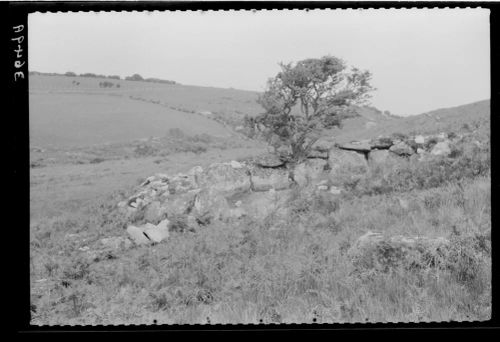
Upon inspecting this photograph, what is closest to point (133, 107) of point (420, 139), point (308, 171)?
point (308, 171)

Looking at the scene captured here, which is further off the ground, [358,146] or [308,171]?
[358,146]

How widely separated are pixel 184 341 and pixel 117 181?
2.24 metres

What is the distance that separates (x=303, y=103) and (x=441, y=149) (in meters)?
2.11

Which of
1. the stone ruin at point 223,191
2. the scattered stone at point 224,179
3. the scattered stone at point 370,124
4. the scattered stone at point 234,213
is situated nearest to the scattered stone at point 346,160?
the stone ruin at point 223,191

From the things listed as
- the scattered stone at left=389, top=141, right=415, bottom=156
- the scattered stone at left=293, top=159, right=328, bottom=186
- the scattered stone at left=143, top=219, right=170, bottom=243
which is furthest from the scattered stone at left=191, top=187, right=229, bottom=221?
the scattered stone at left=389, top=141, right=415, bottom=156

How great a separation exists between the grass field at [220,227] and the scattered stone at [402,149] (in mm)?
177

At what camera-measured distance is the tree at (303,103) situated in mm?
5594

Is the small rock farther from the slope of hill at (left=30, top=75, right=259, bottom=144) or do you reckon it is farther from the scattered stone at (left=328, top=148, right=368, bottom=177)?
the scattered stone at (left=328, top=148, right=368, bottom=177)

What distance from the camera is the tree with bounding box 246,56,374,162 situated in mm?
5594

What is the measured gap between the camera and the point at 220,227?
5617mm

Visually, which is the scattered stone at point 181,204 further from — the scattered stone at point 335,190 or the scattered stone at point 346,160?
the scattered stone at point 346,160

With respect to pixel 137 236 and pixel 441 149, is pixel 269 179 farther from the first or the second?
pixel 441 149

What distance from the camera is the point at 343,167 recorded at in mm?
6066
